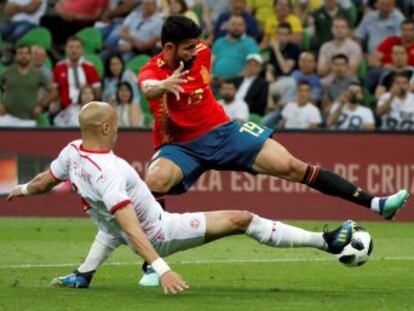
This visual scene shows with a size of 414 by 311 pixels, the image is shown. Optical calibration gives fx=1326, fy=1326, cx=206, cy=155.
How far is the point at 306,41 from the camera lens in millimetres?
20922

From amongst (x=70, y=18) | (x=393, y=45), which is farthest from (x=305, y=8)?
(x=70, y=18)

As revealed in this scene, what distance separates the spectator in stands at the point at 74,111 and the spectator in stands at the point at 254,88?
2194 millimetres

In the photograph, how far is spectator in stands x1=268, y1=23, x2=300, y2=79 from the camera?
67.2 feet

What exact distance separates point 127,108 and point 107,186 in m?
10.7

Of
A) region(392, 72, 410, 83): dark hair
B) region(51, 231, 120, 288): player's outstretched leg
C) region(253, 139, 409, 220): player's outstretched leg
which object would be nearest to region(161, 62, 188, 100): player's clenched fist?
region(51, 231, 120, 288): player's outstretched leg

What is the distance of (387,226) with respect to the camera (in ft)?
57.0

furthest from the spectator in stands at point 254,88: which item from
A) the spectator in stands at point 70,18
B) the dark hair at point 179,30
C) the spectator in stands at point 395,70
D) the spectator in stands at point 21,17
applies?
the dark hair at point 179,30

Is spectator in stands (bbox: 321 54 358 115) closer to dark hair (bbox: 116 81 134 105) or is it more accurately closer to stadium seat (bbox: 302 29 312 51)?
stadium seat (bbox: 302 29 312 51)

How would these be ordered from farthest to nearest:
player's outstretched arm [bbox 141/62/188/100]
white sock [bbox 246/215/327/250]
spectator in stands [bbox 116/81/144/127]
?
1. spectator in stands [bbox 116/81/144/127]
2. player's outstretched arm [bbox 141/62/188/100]
3. white sock [bbox 246/215/327/250]

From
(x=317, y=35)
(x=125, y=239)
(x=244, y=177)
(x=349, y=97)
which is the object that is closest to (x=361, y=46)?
(x=317, y=35)

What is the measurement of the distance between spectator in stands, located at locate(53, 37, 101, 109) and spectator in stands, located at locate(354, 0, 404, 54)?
167 inches

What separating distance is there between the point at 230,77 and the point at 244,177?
235 cm

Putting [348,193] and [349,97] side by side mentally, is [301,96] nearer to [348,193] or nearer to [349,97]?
[349,97]

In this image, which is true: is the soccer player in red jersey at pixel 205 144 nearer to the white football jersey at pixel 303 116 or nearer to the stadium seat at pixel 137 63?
the white football jersey at pixel 303 116
